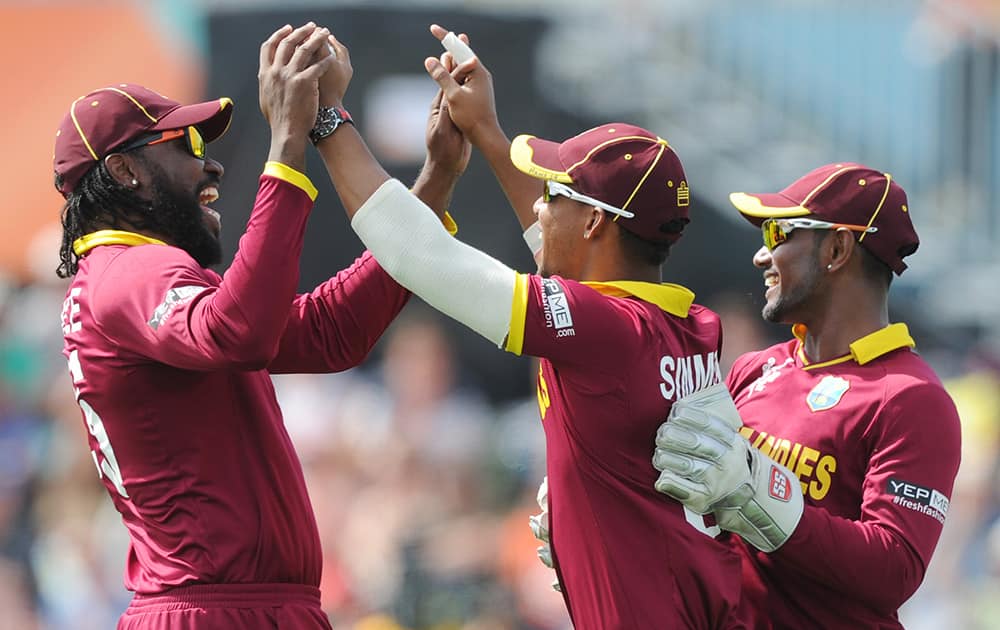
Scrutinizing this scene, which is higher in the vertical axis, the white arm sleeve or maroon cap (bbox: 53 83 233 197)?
maroon cap (bbox: 53 83 233 197)

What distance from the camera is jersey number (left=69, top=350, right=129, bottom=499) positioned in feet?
11.8

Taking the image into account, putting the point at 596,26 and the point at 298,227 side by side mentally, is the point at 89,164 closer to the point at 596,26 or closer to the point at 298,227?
the point at 298,227

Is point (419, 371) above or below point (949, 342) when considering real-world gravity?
below

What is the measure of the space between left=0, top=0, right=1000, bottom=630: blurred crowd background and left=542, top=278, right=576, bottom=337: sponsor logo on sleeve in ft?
15.6

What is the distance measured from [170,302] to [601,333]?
3.29ft

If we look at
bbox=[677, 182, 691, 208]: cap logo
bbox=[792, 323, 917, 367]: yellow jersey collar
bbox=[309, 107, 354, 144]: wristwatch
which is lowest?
bbox=[792, 323, 917, 367]: yellow jersey collar

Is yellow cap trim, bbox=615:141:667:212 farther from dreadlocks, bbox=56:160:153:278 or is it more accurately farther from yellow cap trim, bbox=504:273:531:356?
dreadlocks, bbox=56:160:153:278

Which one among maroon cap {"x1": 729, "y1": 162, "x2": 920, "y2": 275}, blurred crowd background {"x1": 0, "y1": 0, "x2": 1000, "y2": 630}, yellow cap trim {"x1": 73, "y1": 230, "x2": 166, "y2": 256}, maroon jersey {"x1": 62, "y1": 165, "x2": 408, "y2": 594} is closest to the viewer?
maroon jersey {"x1": 62, "y1": 165, "x2": 408, "y2": 594}

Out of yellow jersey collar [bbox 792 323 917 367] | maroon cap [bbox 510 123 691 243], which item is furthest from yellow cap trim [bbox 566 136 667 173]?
yellow jersey collar [bbox 792 323 917 367]

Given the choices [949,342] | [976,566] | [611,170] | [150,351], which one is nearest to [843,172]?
[611,170]

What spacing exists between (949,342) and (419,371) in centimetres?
334

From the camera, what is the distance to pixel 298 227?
10.9 feet

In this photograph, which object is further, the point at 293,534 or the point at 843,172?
the point at 843,172

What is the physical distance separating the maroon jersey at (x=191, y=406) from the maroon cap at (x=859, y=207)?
143 centimetres
